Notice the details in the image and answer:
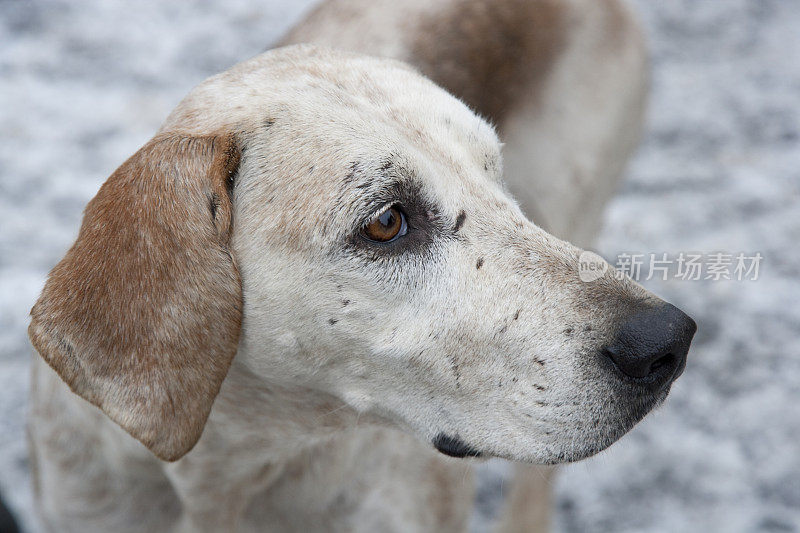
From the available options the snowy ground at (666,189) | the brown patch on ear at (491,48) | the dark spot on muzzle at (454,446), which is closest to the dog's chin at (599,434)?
the dark spot on muzzle at (454,446)

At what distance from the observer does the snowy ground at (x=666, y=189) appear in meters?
3.84

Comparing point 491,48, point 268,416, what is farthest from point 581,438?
point 491,48

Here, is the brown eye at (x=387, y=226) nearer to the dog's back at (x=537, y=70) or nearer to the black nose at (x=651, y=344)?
the black nose at (x=651, y=344)

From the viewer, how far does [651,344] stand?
1.87 m

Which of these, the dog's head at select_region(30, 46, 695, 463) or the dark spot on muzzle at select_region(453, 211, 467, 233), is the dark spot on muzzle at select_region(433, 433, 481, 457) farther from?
the dark spot on muzzle at select_region(453, 211, 467, 233)

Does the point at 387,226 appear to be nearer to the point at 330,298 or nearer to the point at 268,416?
the point at 330,298

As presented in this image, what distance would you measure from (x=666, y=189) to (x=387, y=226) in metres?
3.80

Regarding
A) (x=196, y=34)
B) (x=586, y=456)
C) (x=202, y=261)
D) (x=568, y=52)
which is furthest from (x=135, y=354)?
(x=196, y=34)

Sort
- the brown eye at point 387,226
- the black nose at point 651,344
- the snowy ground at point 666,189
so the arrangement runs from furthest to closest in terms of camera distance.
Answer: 1. the snowy ground at point 666,189
2. the brown eye at point 387,226
3. the black nose at point 651,344

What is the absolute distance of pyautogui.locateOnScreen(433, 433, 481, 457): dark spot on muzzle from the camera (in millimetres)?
2072

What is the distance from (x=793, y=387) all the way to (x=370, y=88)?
308 cm

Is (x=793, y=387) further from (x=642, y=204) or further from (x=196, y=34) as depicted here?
(x=196, y=34)

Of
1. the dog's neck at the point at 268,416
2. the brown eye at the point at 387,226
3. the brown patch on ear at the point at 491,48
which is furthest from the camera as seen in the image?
the brown patch on ear at the point at 491,48

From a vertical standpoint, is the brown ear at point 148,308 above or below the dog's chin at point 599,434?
above
